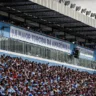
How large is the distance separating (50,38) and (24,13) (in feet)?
18.2

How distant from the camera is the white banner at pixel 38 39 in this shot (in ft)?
112

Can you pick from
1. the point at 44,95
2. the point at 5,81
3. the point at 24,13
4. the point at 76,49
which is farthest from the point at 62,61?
the point at 5,81

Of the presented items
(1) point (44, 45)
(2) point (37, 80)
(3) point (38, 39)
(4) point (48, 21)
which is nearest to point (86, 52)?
(1) point (44, 45)

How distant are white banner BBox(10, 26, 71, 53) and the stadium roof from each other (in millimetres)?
1071

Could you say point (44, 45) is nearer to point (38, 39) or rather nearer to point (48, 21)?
point (38, 39)

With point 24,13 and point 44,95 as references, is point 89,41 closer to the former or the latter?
point 24,13

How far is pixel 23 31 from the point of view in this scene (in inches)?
1387

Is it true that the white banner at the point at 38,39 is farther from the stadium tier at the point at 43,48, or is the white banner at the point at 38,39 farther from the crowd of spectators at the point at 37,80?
the crowd of spectators at the point at 37,80

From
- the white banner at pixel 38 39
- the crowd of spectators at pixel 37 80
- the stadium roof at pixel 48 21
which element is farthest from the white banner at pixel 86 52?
the crowd of spectators at pixel 37 80

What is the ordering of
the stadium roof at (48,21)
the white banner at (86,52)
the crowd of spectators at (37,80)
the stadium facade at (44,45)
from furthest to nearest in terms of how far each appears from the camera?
the white banner at (86,52)
the stadium facade at (44,45)
the stadium roof at (48,21)
the crowd of spectators at (37,80)

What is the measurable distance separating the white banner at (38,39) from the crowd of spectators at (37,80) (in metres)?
2.28

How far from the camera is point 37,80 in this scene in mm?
30875

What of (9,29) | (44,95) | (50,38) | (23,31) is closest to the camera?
(44,95)

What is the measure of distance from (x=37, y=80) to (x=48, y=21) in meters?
9.32
